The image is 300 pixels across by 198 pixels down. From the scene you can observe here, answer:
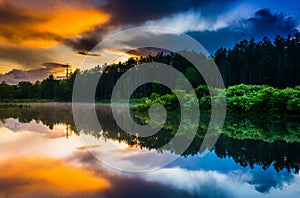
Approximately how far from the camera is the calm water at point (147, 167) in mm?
3795

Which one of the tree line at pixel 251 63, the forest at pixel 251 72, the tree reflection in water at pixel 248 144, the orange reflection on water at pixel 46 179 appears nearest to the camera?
the orange reflection on water at pixel 46 179

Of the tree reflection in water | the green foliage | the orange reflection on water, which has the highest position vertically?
the green foliage

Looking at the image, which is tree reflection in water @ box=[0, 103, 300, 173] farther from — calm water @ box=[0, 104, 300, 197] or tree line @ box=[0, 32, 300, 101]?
tree line @ box=[0, 32, 300, 101]

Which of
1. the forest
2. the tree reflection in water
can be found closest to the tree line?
the forest

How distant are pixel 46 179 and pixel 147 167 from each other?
1.67 metres

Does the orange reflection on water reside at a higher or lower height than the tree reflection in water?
lower

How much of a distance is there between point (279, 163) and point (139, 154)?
2697 millimetres

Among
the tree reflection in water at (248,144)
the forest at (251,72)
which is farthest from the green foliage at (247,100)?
the tree reflection in water at (248,144)

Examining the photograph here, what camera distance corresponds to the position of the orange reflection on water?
12.3 ft

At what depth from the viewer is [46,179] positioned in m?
4.28

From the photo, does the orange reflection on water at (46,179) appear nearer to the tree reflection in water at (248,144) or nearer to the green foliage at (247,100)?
the tree reflection in water at (248,144)

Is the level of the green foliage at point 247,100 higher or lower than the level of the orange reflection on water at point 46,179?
higher

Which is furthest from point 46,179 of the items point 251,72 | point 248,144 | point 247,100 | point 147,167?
point 251,72

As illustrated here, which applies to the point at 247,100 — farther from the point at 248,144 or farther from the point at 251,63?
the point at 251,63
